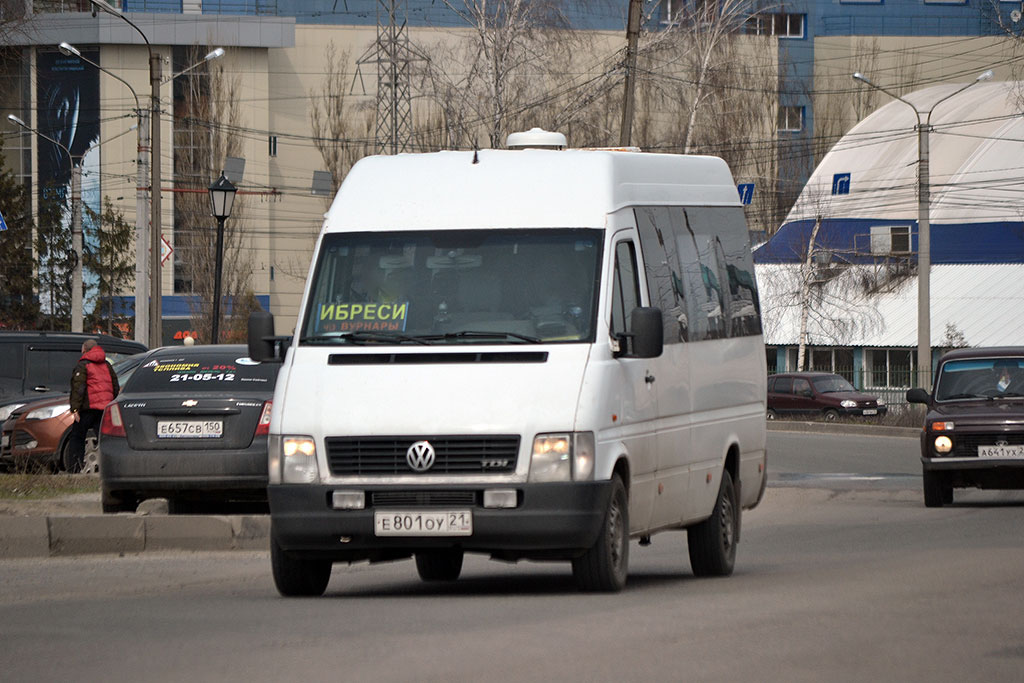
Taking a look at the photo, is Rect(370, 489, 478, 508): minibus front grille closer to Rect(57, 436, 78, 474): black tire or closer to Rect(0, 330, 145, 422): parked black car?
Rect(57, 436, 78, 474): black tire

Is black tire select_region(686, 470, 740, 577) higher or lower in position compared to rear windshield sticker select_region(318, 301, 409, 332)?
lower

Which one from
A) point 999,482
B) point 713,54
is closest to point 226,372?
point 999,482

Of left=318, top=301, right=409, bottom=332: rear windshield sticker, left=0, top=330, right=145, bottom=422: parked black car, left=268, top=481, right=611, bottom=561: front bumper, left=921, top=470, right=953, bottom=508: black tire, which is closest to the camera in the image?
left=268, top=481, right=611, bottom=561: front bumper

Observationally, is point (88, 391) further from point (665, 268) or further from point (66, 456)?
point (665, 268)

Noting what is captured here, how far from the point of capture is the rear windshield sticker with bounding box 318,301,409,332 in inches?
415

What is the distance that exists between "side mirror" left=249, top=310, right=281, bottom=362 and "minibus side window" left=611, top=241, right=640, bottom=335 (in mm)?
1998

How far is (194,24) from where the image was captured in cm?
8556

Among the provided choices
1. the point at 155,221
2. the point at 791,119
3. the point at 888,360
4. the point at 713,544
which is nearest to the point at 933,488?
the point at 713,544

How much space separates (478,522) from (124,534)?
15.2 feet

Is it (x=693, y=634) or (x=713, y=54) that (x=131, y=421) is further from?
(x=713, y=54)

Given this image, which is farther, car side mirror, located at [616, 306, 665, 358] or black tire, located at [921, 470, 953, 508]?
black tire, located at [921, 470, 953, 508]

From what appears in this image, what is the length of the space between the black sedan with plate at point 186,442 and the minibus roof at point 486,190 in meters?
4.24

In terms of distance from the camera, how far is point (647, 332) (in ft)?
34.0

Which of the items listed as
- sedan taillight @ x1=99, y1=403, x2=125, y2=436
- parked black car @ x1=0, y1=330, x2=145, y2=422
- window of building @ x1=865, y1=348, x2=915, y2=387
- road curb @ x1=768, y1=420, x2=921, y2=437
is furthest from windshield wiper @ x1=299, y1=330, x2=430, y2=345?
window of building @ x1=865, y1=348, x2=915, y2=387
